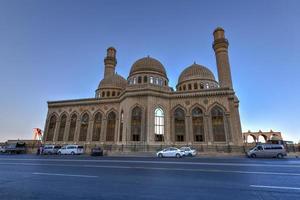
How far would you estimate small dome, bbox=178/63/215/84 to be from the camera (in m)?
45.6

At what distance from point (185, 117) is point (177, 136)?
400 centimetres

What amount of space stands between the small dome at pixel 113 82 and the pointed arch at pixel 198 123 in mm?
22830

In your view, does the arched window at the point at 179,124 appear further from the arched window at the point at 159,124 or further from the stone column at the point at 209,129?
the stone column at the point at 209,129

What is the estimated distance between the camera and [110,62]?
190 feet

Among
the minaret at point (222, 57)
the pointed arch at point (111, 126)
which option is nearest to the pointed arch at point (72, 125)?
the pointed arch at point (111, 126)

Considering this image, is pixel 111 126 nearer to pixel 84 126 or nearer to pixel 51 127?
pixel 84 126

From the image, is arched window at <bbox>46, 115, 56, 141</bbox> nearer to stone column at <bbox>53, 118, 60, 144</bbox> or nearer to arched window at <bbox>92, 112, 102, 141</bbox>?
stone column at <bbox>53, 118, 60, 144</bbox>

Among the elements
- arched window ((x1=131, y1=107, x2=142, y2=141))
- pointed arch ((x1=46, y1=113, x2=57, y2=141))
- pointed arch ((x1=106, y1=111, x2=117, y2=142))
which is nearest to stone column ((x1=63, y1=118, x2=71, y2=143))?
pointed arch ((x1=46, y1=113, x2=57, y2=141))

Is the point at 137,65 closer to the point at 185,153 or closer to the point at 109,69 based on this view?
the point at 109,69

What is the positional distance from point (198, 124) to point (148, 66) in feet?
57.0

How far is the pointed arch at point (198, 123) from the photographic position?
35.7 meters

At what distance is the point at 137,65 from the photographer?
148 ft

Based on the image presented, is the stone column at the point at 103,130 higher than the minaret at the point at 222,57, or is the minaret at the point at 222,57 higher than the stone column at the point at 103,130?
the minaret at the point at 222,57

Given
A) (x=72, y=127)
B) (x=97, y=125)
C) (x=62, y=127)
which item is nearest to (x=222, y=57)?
(x=97, y=125)
